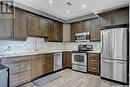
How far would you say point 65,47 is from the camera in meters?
5.96

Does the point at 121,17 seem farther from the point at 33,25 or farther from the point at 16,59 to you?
the point at 16,59

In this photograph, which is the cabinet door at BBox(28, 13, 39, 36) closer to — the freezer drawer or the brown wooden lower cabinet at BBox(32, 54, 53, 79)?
the brown wooden lower cabinet at BBox(32, 54, 53, 79)

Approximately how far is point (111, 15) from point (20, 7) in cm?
310

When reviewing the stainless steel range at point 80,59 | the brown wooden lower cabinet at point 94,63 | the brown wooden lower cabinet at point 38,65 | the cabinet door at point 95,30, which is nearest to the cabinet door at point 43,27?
the brown wooden lower cabinet at point 38,65

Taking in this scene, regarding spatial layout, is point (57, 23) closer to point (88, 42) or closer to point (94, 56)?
point (88, 42)

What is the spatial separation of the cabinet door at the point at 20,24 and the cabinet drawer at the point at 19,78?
1.20 metres

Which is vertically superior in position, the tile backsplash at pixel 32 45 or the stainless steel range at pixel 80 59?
the tile backsplash at pixel 32 45

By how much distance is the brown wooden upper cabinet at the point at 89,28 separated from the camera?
14.4 feet

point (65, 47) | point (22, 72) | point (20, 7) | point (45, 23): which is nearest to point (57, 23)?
point (45, 23)

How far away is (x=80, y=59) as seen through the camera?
4.57 metres

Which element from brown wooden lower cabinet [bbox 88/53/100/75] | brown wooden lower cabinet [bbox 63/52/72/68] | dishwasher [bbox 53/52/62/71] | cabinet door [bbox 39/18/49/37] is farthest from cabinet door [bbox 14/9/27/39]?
brown wooden lower cabinet [bbox 88/53/100/75]

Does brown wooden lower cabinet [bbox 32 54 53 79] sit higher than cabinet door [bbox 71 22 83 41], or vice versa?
cabinet door [bbox 71 22 83 41]

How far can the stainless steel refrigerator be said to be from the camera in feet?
10.2

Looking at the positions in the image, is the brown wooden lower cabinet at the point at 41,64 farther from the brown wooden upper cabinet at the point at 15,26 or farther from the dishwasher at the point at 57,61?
the brown wooden upper cabinet at the point at 15,26
